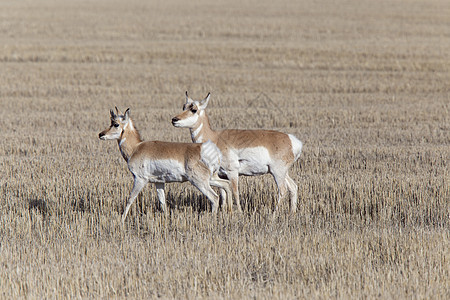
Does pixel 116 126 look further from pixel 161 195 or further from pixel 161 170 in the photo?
pixel 161 195

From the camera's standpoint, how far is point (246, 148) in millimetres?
8617

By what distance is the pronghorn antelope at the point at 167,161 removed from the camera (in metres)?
8.23

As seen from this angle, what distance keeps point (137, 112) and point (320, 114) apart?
531 centimetres

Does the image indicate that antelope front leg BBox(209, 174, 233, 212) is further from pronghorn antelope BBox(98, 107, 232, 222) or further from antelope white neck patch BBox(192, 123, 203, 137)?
antelope white neck patch BBox(192, 123, 203, 137)

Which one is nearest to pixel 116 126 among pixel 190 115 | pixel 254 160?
pixel 190 115

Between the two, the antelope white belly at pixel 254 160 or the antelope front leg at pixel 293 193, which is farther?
the antelope front leg at pixel 293 193

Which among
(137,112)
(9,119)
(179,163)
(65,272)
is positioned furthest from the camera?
(137,112)

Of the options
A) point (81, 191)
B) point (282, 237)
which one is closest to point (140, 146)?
point (81, 191)

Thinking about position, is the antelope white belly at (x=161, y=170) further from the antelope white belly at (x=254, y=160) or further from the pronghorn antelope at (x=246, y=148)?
the antelope white belly at (x=254, y=160)

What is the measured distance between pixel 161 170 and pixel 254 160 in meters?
1.33

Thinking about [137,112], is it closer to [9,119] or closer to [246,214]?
[9,119]

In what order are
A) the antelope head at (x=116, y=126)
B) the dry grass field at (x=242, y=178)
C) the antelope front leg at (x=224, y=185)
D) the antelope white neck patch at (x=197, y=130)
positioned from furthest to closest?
1. the antelope white neck patch at (x=197, y=130)
2. the antelope front leg at (x=224, y=185)
3. the antelope head at (x=116, y=126)
4. the dry grass field at (x=242, y=178)

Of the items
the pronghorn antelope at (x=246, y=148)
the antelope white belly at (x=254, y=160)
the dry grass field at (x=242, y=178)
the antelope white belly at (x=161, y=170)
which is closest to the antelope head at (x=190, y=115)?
the pronghorn antelope at (x=246, y=148)

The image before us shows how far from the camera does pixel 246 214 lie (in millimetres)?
8375
